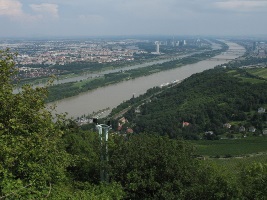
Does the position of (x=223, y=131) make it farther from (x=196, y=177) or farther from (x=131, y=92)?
(x=196, y=177)

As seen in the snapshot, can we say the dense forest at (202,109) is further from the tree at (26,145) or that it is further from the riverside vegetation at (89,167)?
the tree at (26,145)

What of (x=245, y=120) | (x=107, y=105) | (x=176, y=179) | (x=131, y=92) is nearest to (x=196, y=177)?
(x=176, y=179)

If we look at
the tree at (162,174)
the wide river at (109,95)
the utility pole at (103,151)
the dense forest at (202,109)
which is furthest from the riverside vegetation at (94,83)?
the tree at (162,174)

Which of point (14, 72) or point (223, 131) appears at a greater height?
point (14, 72)

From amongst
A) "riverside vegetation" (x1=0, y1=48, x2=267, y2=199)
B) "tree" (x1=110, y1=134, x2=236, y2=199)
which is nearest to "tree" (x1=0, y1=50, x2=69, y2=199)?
"riverside vegetation" (x1=0, y1=48, x2=267, y2=199)

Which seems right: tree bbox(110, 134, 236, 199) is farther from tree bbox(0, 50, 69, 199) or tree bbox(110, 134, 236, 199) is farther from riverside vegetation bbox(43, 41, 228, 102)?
riverside vegetation bbox(43, 41, 228, 102)

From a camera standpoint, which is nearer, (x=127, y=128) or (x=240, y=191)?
(x=240, y=191)
